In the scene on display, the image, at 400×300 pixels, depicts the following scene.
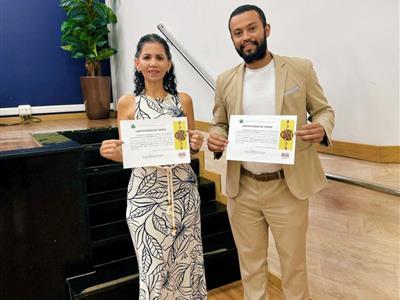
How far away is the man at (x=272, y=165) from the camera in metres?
1.43

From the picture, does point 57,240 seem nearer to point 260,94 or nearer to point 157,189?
point 157,189

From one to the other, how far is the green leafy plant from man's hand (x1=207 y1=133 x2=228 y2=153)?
4142 mm

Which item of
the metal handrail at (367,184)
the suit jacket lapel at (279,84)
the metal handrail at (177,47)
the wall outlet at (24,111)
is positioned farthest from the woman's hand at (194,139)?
the wall outlet at (24,111)

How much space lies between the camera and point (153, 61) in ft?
4.84

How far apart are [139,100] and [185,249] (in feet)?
2.35

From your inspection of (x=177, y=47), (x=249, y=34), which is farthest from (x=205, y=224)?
(x=177, y=47)

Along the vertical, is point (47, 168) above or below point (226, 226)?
above

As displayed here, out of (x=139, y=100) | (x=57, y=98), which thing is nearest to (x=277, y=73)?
(x=139, y=100)

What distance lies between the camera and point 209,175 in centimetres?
297

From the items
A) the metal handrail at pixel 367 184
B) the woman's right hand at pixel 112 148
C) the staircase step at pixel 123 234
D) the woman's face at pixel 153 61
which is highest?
the woman's face at pixel 153 61

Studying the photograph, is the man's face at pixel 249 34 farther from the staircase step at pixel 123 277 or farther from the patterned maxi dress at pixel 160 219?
the staircase step at pixel 123 277

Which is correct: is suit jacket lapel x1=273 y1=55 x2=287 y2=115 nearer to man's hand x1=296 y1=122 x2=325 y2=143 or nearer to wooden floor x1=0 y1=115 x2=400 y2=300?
man's hand x1=296 y1=122 x2=325 y2=143

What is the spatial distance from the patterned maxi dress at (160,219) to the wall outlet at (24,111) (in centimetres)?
431

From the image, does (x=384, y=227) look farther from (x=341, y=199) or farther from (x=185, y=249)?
(x=185, y=249)
